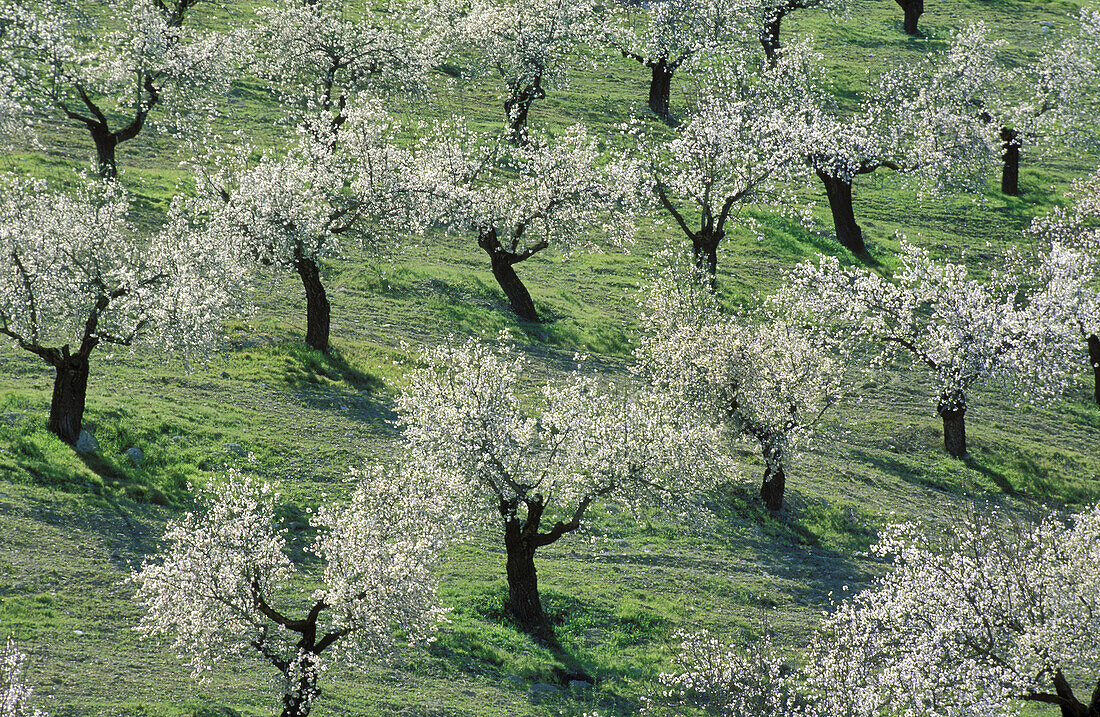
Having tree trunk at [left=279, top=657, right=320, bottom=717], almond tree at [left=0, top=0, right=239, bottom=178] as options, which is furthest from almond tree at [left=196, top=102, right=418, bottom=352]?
tree trunk at [left=279, top=657, right=320, bottom=717]

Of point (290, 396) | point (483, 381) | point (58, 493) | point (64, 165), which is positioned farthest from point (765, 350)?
point (64, 165)

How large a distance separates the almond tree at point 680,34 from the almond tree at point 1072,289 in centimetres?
2805

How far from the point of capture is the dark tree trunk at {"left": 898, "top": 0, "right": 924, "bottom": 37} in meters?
95.2

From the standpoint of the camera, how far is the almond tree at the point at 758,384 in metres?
42.8

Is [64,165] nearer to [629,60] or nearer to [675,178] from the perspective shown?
[675,178]

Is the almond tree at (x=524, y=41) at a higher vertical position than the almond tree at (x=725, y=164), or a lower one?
higher

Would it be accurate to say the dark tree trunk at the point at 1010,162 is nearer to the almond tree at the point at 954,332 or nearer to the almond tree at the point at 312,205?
the almond tree at the point at 954,332

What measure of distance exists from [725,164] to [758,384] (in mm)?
21305

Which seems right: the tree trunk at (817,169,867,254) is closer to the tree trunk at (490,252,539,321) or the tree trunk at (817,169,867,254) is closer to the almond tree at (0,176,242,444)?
the tree trunk at (490,252,539,321)

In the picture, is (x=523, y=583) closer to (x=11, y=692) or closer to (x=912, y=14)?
(x=11, y=692)

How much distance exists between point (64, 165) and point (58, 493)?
29.6m

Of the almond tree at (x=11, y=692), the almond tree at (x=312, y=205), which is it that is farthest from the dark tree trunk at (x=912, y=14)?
the almond tree at (x=11, y=692)

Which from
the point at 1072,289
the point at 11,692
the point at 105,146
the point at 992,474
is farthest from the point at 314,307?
the point at 1072,289

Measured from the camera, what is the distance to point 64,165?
185 ft
